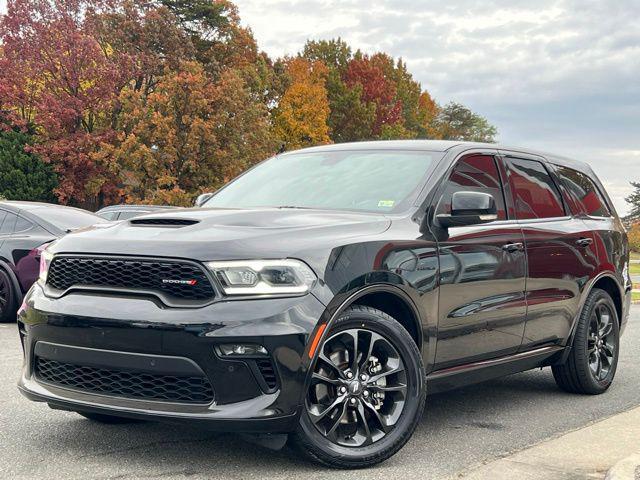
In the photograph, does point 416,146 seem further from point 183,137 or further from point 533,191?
point 183,137

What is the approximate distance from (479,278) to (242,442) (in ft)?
5.48

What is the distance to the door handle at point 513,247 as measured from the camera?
17.4 ft

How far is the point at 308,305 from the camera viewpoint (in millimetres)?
3865

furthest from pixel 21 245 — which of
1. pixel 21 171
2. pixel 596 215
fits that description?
pixel 21 171

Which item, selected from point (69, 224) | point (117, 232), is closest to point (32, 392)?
point (117, 232)

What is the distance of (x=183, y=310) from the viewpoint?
379cm

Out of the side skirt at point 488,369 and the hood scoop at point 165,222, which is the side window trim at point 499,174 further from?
the hood scoop at point 165,222

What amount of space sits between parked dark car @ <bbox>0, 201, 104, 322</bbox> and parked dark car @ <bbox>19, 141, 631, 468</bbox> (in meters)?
5.39

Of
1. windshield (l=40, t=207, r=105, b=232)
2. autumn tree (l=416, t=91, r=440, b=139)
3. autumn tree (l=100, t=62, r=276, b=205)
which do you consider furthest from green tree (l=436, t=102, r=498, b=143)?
windshield (l=40, t=207, r=105, b=232)

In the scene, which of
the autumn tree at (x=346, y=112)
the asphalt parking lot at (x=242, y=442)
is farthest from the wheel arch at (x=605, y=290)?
the autumn tree at (x=346, y=112)

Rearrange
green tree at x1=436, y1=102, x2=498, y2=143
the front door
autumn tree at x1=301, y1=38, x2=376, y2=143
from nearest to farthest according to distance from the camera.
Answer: the front door
autumn tree at x1=301, y1=38, x2=376, y2=143
green tree at x1=436, y1=102, x2=498, y2=143

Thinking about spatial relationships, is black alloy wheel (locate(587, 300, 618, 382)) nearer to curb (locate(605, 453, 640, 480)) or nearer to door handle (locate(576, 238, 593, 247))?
door handle (locate(576, 238, 593, 247))

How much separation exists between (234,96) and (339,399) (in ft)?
121

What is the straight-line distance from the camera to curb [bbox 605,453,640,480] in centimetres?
386
